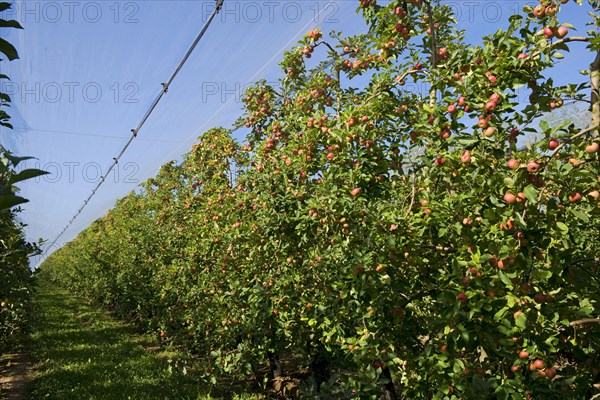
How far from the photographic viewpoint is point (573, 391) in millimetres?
2367

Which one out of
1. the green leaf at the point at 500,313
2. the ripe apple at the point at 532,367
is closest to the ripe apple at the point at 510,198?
the green leaf at the point at 500,313

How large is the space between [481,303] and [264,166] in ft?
9.50

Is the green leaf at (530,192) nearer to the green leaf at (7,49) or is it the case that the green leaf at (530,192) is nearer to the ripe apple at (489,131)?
the ripe apple at (489,131)

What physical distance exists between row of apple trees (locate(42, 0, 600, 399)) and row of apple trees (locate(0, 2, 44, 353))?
6.36 ft

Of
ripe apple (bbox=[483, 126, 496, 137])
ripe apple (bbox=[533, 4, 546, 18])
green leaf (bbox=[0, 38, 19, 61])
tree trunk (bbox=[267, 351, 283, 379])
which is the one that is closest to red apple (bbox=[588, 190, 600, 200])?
ripe apple (bbox=[483, 126, 496, 137])

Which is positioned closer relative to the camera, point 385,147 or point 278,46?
point 385,147

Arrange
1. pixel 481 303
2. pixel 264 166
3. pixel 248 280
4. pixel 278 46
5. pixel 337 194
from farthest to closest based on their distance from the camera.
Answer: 1. pixel 278 46
2. pixel 248 280
3. pixel 264 166
4. pixel 337 194
5. pixel 481 303

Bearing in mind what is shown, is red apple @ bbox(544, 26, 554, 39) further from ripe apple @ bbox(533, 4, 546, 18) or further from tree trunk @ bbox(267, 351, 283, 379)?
tree trunk @ bbox(267, 351, 283, 379)

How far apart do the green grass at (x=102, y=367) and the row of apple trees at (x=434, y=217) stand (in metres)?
2.04

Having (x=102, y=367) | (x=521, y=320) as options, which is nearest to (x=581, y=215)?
(x=521, y=320)

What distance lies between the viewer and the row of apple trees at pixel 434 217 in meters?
2.10

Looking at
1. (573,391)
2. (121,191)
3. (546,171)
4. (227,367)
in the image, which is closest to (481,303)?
(546,171)

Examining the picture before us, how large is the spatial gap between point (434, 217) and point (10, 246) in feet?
14.3

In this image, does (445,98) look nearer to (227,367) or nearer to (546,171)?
(546,171)
